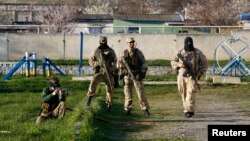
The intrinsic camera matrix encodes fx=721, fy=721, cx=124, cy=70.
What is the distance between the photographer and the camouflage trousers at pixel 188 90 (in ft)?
51.9

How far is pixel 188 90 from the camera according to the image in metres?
15.9

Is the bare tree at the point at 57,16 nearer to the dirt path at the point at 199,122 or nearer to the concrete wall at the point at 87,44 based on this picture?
the concrete wall at the point at 87,44

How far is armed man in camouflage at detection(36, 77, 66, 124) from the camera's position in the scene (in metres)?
14.7

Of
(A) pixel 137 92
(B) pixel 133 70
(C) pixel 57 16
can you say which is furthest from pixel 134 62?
(C) pixel 57 16

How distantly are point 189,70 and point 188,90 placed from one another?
442 millimetres

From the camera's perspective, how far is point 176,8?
366ft

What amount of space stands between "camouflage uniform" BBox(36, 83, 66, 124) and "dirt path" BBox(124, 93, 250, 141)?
6.24 ft

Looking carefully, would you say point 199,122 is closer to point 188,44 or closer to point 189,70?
point 189,70

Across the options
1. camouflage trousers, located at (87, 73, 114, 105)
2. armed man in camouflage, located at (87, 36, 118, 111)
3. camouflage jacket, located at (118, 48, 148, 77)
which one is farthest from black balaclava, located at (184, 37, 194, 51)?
camouflage trousers, located at (87, 73, 114, 105)

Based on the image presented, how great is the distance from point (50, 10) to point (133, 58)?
71.3 metres

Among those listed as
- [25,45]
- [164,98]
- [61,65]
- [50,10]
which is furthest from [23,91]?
[50,10]

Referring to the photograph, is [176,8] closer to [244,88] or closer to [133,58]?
[244,88]

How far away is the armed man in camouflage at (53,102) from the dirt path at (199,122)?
1.91m

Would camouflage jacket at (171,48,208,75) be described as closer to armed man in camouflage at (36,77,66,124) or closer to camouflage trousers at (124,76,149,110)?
camouflage trousers at (124,76,149,110)
